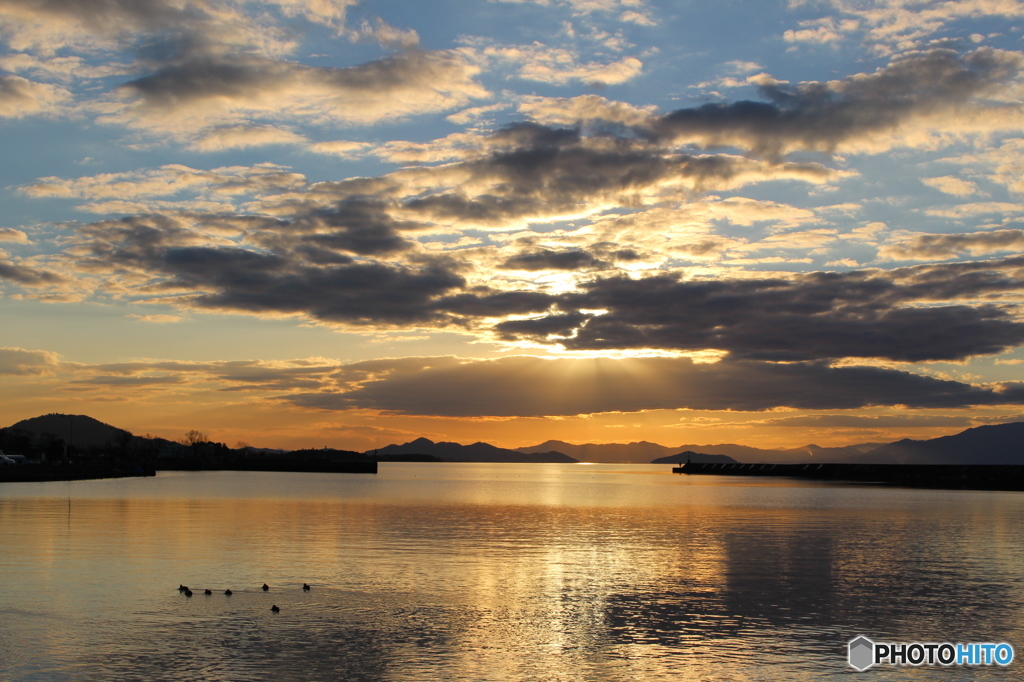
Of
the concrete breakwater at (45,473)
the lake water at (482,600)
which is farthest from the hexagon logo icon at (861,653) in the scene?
the concrete breakwater at (45,473)

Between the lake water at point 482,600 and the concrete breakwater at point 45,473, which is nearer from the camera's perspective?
the lake water at point 482,600

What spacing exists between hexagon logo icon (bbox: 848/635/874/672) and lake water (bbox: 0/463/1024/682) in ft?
1.33

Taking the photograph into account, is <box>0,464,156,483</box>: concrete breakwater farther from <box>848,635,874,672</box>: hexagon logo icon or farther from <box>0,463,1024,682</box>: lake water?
<box>848,635,874,672</box>: hexagon logo icon

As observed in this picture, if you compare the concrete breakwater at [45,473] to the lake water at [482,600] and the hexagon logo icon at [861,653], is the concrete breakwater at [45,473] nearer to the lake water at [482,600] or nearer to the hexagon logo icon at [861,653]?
the lake water at [482,600]

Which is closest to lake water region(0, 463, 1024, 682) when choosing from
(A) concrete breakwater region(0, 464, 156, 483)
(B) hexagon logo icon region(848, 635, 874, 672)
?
(B) hexagon logo icon region(848, 635, 874, 672)

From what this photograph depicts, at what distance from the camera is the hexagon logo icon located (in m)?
22.1

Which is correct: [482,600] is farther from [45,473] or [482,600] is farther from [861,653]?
[45,473]

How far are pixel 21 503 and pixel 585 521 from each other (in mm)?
52405

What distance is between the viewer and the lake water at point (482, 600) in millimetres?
21594

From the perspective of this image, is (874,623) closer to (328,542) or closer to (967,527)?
(328,542)

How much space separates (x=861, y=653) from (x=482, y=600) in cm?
1323

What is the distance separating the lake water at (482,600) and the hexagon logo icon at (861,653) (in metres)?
0.41

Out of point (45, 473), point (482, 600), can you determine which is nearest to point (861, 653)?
point (482, 600)

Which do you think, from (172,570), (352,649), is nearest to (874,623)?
(352,649)
